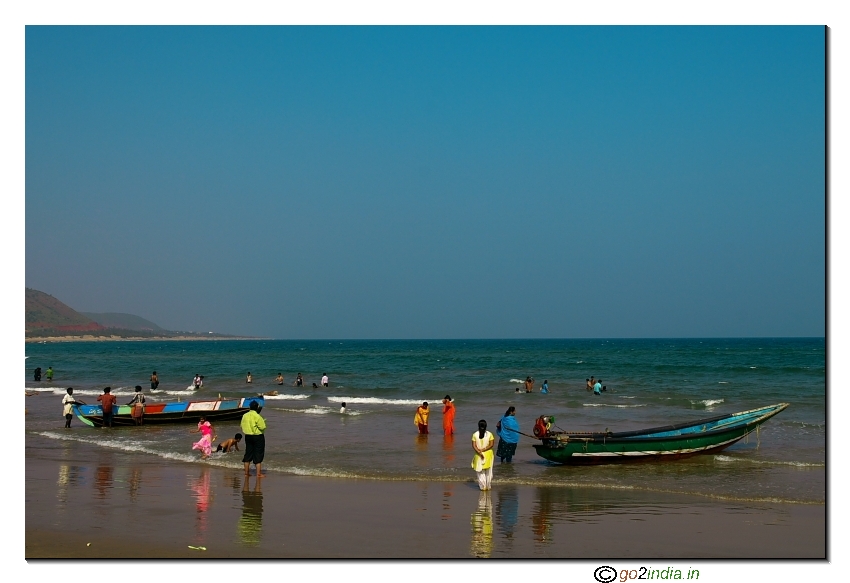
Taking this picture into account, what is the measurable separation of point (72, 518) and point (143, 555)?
2861 millimetres

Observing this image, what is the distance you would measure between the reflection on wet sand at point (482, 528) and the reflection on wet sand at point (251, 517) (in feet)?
9.46

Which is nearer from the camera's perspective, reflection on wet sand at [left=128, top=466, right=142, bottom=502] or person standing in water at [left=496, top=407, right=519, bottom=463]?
reflection on wet sand at [left=128, top=466, right=142, bottom=502]

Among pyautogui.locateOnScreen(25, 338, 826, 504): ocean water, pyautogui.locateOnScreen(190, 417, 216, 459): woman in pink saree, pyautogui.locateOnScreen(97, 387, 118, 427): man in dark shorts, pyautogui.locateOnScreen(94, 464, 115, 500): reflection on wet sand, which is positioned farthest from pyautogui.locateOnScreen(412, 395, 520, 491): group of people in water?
pyautogui.locateOnScreen(97, 387, 118, 427): man in dark shorts

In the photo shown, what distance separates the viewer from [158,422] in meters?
27.3

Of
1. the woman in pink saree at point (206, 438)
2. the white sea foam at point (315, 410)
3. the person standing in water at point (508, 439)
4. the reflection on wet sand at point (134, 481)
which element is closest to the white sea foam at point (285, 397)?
the white sea foam at point (315, 410)

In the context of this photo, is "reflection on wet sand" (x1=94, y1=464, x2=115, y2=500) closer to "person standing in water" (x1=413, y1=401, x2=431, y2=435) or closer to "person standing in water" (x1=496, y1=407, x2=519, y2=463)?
"person standing in water" (x1=496, y1=407, x2=519, y2=463)

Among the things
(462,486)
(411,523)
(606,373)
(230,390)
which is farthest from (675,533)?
(606,373)

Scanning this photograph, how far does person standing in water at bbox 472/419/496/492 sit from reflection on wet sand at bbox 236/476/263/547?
3909mm

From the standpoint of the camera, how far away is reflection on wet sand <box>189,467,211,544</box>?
428 inches

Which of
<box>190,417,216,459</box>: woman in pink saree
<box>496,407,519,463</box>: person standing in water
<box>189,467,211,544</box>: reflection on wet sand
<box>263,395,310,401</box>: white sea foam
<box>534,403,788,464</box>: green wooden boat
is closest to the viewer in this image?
<box>189,467,211,544</box>: reflection on wet sand

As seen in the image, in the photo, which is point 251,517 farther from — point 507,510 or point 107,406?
point 107,406

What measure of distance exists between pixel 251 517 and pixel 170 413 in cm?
1681

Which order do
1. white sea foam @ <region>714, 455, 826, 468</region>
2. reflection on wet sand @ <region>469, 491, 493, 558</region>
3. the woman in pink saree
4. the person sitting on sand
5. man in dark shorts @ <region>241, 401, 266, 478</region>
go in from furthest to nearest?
the person sitting on sand → the woman in pink saree → white sea foam @ <region>714, 455, 826, 468</region> → man in dark shorts @ <region>241, 401, 266, 478</region> → reflection on wet sand @ <region>469, 491, 493, 558</region>

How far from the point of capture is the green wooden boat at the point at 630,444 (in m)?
17.7
